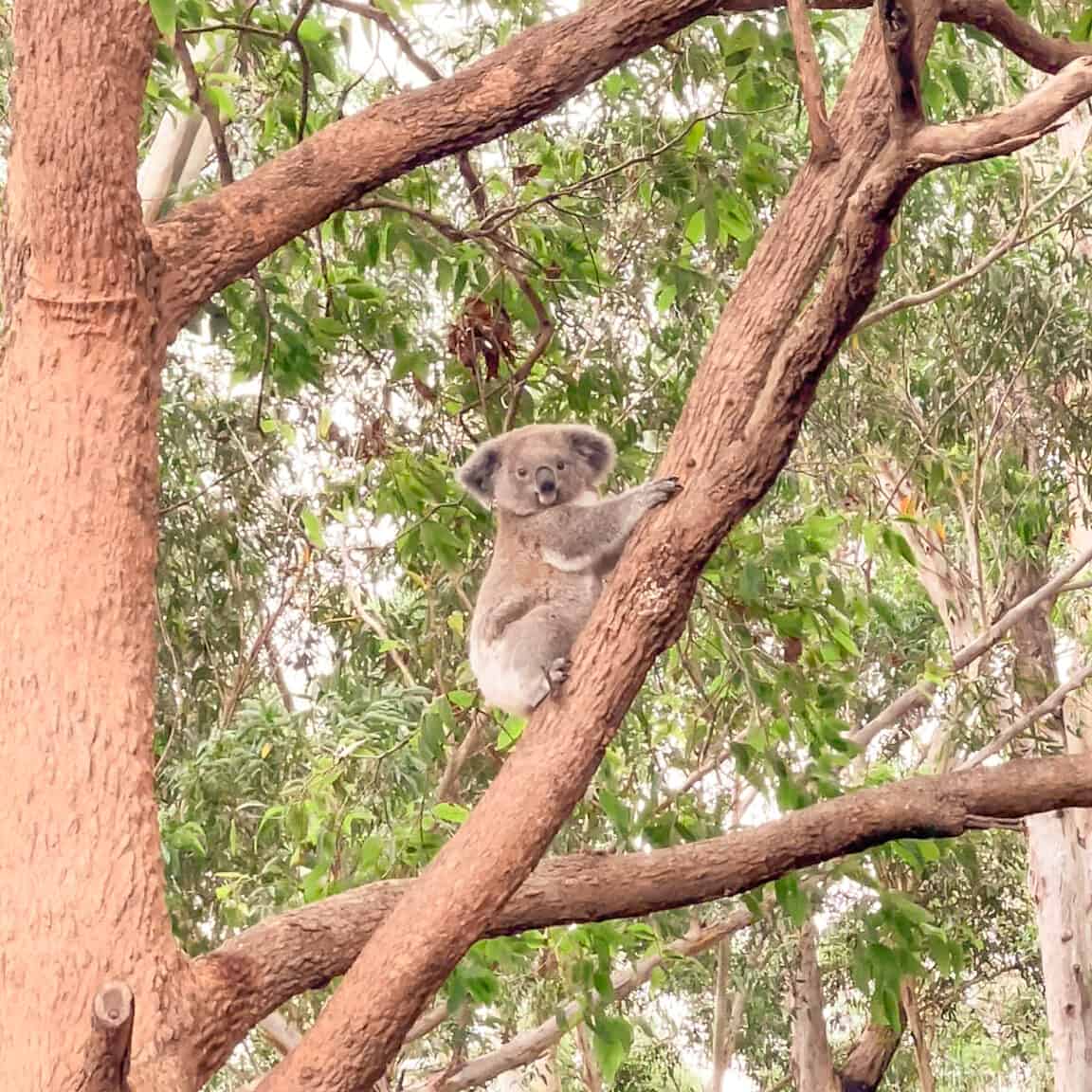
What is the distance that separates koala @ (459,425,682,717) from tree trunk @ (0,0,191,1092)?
3.55 ft

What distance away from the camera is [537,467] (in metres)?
3.56

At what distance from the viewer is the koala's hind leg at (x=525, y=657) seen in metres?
3.07

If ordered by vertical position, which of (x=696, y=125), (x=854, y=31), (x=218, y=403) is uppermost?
(x=854, y=31)

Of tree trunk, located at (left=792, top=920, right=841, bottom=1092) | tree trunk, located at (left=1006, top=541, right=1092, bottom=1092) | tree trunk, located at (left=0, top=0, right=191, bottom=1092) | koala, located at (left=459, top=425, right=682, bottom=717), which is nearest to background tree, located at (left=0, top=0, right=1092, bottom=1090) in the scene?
tree trunk, located at (left=0, top=0, right=191, bottom=1092)

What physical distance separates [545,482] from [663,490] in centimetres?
126

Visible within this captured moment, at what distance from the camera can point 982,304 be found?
6.32 m

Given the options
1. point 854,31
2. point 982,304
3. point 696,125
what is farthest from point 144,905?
point 854,31

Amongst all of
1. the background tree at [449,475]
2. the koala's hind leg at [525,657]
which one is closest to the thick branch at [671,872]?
the background tree at [449,475]

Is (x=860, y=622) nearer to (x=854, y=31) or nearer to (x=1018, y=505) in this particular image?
(x=1018, y=505)

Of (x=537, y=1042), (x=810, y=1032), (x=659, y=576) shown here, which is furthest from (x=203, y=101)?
(x=810, y=1032)

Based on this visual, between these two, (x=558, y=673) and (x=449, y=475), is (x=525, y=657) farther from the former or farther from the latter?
(x=558, y=673)

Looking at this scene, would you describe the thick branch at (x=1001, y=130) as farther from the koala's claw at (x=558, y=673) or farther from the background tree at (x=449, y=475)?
the koala's claw at (x=558, y=673)

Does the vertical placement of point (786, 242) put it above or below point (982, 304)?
below

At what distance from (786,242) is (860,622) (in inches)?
48.1
